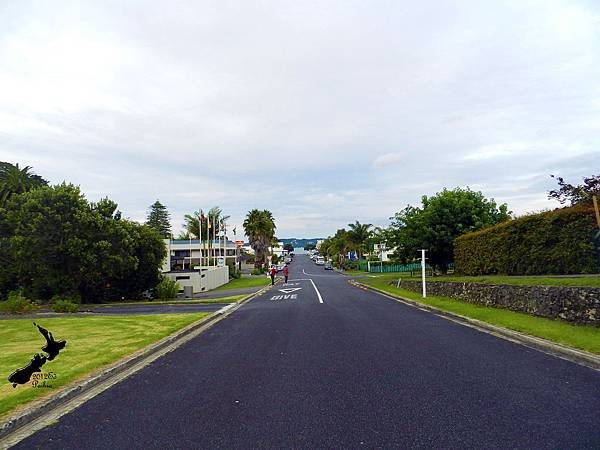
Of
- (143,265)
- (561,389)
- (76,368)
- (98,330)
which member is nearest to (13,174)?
(143,265)

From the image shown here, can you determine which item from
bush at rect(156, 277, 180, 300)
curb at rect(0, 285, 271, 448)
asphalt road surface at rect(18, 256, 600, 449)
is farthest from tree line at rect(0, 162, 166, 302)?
asphalt road surface at rect(18, 256, 600, 449)

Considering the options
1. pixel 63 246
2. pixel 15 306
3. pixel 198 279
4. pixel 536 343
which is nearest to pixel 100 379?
pixel 536 343

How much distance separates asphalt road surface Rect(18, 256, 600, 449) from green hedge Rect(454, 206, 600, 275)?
715 cm

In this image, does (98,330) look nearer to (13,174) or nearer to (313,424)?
(313,424)

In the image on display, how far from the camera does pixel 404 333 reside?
37.7ft

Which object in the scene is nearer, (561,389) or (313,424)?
(313,424)

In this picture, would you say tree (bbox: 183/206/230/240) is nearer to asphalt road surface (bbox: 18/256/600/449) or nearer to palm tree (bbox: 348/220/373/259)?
palm tree (bbox: 348/220/373/259)

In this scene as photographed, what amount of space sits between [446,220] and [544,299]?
60.4 ft

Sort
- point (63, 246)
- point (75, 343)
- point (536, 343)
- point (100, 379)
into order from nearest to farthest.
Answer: point (100, 379) → point (536, 343) → point (75, 343) → point (63, 246)

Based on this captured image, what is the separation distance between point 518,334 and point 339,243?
9618cm

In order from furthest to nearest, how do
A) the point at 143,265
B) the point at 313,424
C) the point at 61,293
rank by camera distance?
the point at 143,265
the point at 61,293
the point at 313,424

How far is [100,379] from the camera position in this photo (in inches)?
299

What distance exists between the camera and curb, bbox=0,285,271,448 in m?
5.41

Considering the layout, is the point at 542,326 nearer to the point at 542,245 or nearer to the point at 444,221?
the point at 542,245
